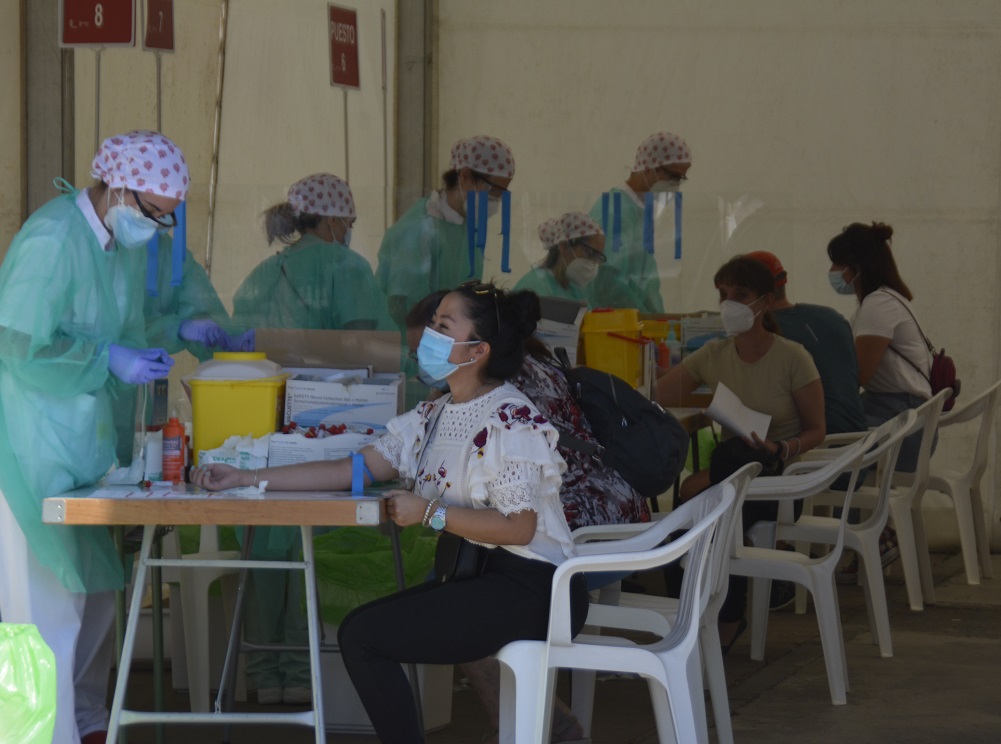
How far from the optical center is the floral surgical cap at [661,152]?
6.02 m

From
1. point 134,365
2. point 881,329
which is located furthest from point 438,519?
point 881,329

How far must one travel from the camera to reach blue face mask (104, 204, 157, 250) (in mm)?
3074

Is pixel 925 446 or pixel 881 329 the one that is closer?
pixel 925 446

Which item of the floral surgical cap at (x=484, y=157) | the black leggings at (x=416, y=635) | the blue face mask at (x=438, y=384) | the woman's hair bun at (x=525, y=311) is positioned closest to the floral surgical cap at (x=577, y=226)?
the floral surgical cap at (x=484, y=157)

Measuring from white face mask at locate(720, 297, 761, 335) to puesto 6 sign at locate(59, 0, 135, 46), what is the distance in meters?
2.40

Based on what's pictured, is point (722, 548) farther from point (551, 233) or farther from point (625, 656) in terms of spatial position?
point (551, 233)

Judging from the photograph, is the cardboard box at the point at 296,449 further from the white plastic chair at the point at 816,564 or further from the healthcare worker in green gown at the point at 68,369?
the white plastic chair at the point at 816,564

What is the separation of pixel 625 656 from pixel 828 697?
1592mm

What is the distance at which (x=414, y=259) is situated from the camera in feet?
16.2

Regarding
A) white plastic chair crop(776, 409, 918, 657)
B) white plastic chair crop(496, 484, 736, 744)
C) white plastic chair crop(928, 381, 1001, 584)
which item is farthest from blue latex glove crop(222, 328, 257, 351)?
white plastic chair crop(928, 381, 1001, 584)

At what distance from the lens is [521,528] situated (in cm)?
274

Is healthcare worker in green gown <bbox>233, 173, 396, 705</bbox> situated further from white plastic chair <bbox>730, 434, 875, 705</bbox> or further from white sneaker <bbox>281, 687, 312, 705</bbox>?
white plastic chair <bbox>730, 434, 875, 705</bbox>

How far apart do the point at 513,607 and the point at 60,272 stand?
119 centimetres

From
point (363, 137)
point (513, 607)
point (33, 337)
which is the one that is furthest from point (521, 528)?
point (363, 137)
